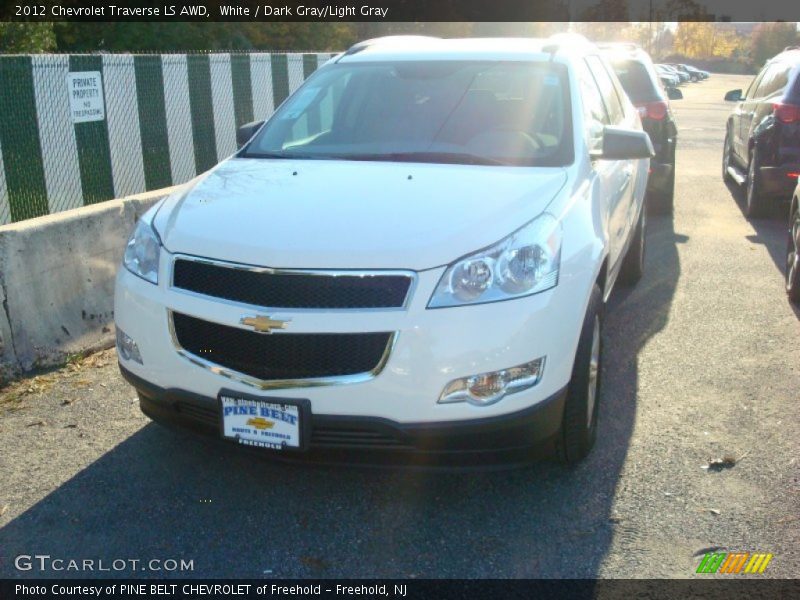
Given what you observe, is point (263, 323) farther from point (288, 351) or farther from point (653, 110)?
point (653, 110)

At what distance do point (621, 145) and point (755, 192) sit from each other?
587 centimetres

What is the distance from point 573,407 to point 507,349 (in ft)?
2.06

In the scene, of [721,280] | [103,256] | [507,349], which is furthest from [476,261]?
[721,280]

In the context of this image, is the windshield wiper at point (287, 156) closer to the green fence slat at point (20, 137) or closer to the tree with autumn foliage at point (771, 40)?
the green fence slat at point (20, 137)

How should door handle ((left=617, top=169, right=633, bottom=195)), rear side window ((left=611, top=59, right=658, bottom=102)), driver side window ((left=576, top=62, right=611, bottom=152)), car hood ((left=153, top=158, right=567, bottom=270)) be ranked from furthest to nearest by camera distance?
1. rear side window ((left=611, top=59, right=658, bottom=102))
2. door handle ((left=617, top=169, right=633, bottom=195))
3. driver side window ((left=576, top=62, right=611, bottom=152))
4. car hood ((left=153, top=158, right=567, bottom=270))

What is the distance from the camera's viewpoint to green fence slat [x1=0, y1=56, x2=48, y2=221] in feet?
21.5

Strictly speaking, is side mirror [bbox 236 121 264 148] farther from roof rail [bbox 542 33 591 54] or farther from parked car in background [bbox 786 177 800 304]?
parked car in background [bbox 786 177 800 304]

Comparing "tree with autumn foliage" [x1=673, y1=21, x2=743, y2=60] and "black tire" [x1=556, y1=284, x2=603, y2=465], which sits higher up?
"black tire" [x1=556, y1=284, x2=603, y2=465]

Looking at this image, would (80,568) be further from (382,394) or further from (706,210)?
(706,210)

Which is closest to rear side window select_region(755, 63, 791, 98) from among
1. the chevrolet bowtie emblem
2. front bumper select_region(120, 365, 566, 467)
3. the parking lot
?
the parking lot

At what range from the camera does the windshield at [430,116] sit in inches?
182

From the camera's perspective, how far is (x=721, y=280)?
7.50 metres

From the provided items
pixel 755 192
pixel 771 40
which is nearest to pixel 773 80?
pixel 755 192

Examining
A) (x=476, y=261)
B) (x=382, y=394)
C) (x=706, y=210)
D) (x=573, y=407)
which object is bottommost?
(x=706, y=210)
